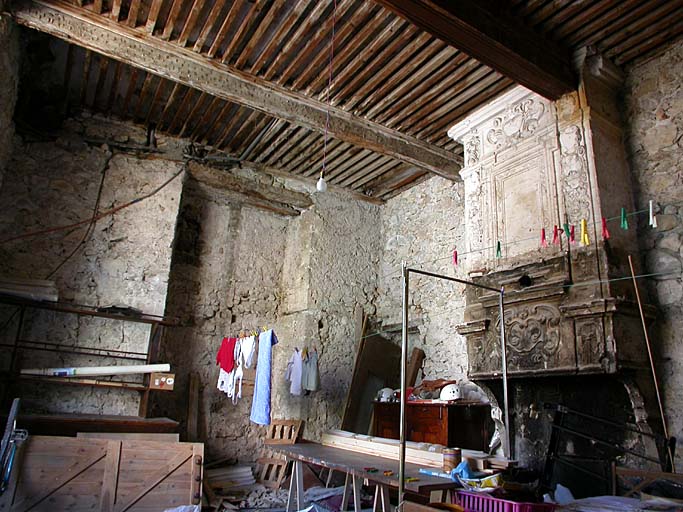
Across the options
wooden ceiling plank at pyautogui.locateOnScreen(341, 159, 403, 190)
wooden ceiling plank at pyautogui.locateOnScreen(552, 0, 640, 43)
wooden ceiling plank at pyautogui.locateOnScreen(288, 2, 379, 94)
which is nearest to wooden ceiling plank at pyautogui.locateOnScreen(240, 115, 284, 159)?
wooden ceiling plank at pyautogui.locateOnScreen(288, 2, 379, 94)

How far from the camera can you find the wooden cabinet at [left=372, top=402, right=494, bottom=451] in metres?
5.39

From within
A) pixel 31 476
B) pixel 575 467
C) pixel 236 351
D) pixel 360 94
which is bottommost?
pixel 31 476

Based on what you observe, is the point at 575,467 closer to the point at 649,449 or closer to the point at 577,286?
the point at 649,449

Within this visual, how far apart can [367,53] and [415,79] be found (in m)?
0.61

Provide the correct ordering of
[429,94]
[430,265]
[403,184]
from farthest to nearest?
[403,184], [430,265], [429,94]

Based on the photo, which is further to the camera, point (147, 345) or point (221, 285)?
point (221, 285)

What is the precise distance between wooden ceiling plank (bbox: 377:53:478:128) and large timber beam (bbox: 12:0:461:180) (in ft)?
0.66

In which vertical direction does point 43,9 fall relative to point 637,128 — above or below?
above

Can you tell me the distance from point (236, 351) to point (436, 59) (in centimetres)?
409

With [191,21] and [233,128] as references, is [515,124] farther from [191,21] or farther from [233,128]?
[233,128]

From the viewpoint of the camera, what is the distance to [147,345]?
6000 millimetres

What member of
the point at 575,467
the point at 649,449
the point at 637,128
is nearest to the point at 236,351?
the point at 575,467

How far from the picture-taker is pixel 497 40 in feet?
12.9

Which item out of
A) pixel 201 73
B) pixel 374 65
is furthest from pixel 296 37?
pixel 201 73
